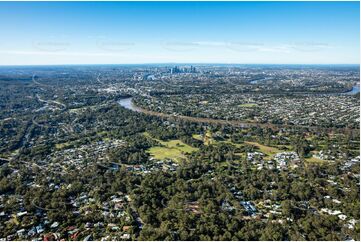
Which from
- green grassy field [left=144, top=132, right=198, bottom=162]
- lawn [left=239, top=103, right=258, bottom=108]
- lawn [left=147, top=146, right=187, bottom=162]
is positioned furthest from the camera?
lawn [left=239, top=103, right=258, bottom=108]

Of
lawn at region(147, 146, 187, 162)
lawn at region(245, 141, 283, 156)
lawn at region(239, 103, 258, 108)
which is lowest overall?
lawn at region(147, 146, 187, 162)

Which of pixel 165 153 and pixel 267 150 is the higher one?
pixel 267 150

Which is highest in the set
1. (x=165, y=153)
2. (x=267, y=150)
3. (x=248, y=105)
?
(x=248, y=105)

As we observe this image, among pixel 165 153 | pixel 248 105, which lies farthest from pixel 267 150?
pixel 248 105

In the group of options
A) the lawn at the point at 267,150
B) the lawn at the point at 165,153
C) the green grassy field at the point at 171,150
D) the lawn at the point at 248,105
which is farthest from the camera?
the lawn at the point at 248,105

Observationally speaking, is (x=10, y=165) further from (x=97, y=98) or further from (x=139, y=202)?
(x=97, y=98)

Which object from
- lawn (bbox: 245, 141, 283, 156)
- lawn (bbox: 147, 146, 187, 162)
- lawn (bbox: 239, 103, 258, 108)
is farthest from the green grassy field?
lawn (bbox: 239, 103, 258, 108)

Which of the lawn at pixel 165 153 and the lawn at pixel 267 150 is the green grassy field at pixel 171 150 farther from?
the lawn at pixel 267 150

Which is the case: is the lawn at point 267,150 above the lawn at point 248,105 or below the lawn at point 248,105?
below

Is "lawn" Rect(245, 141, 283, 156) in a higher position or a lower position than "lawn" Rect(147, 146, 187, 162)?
higher

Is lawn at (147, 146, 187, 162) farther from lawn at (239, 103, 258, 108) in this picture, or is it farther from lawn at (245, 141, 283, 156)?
lawn at (239, 103, 258, 108)

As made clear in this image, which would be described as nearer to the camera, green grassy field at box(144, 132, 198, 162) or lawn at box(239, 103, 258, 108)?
green grassy field at box(144, 132, 198, 162)

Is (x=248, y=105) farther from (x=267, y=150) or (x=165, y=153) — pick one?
(x=165, y=153)

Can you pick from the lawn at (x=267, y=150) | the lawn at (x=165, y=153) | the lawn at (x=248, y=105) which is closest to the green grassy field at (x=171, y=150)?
the lawn at (x=165, y=153)
